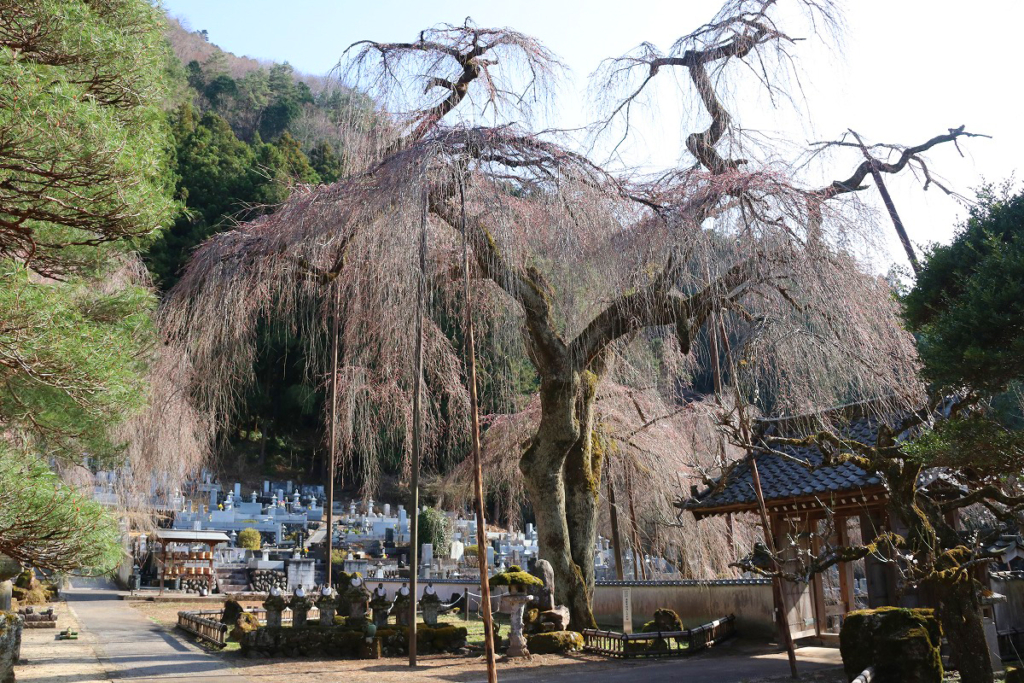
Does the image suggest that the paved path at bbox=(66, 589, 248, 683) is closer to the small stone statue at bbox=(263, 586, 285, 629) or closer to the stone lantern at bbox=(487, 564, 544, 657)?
the small stone statue at bbox=(263, 586, 285, 629)

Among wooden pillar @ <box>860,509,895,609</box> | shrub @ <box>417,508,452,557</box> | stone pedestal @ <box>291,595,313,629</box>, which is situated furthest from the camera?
shrub @ <box>417,508,452,557</box>

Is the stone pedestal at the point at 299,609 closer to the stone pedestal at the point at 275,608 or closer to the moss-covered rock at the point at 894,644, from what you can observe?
the stone pedestal at the point at 275,608

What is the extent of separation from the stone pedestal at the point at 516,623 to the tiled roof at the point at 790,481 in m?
3.22

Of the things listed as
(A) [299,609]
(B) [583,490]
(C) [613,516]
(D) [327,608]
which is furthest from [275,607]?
(C) [613,516]

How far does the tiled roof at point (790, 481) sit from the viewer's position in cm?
1063

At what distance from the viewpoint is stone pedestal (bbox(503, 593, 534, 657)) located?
37.0 ft

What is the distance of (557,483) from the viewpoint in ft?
39.7

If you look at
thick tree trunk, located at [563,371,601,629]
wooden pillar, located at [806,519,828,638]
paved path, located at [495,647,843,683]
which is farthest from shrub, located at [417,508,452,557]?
paved path, located at [495,647,843,683]

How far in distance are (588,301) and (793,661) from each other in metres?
5.19

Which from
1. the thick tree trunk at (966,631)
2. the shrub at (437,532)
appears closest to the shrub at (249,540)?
the shrub at (437,532)

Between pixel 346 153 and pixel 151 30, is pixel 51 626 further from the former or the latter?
pixel 151 30

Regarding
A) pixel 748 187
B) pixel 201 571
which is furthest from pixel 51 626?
pixel 748 187

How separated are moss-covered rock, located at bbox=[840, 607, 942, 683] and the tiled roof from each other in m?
2.67

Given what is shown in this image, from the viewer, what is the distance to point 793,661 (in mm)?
9172
